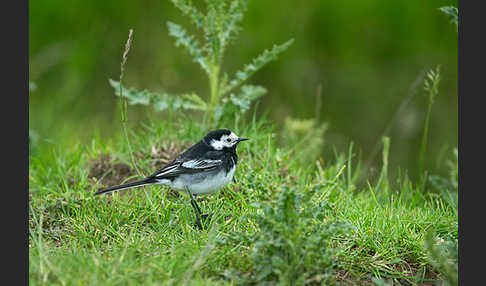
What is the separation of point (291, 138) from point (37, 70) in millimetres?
5904

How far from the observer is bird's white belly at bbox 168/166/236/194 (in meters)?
6.09

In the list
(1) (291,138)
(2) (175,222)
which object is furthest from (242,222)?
(1) (291,138)

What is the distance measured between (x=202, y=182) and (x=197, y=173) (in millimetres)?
138

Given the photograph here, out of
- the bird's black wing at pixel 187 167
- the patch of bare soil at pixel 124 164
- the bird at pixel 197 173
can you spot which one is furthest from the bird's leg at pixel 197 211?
the patch of bare soil at pixel 124 164

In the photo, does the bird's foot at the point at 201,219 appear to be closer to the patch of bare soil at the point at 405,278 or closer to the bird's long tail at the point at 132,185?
the bird's long tail at the point at 132,185

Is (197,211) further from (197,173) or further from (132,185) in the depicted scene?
(132,185)

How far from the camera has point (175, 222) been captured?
5.82 meters

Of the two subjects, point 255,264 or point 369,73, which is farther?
point 369,73

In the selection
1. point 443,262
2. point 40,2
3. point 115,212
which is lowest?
point 115,212

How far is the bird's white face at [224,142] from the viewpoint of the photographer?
6.59m

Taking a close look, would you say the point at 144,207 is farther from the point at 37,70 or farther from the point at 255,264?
the point at 37,70

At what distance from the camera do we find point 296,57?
39.9 feet

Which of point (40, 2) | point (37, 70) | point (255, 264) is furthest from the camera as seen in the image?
point (40, 2)

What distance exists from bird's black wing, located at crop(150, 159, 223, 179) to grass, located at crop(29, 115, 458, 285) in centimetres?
35
